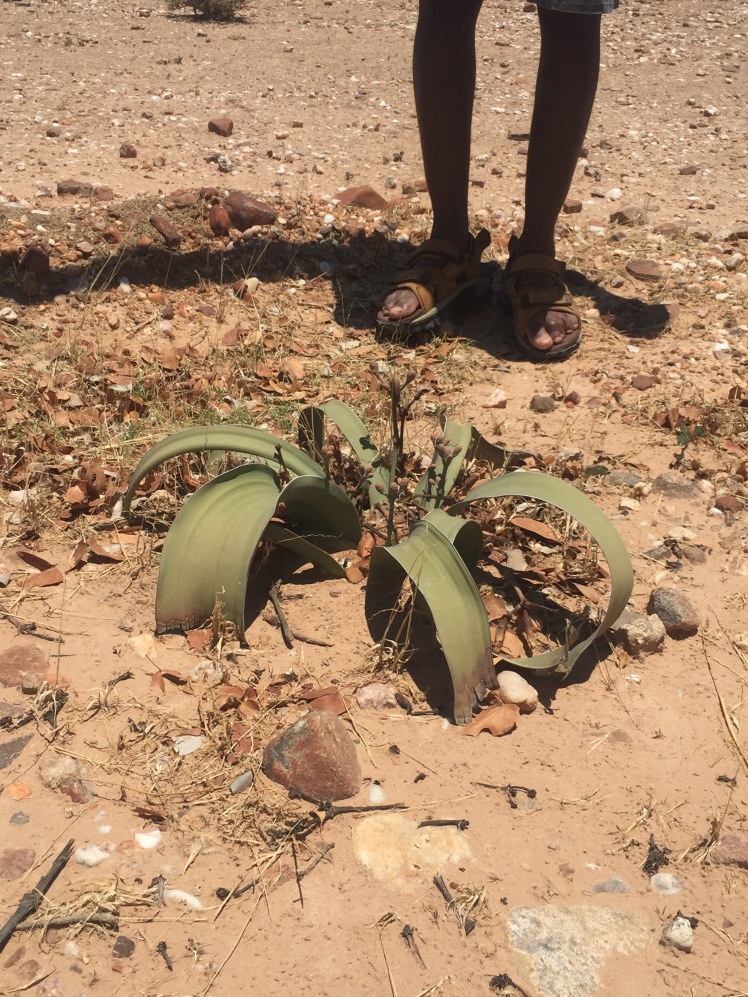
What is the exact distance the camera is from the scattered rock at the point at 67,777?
161cm

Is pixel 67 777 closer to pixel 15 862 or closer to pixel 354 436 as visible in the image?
pixel 15 862

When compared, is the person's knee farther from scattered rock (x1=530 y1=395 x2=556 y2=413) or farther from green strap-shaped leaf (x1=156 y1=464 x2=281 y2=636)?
green strap-shaped leaf (x1=156 y1=464 x2=281 y2=636)

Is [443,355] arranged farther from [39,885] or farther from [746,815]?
[39,885]

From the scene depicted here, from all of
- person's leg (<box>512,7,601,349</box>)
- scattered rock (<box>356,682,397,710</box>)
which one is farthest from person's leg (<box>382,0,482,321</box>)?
scattered rock (<box>356,682,397,710</box>)

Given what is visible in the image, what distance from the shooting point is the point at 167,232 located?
341 centimetres

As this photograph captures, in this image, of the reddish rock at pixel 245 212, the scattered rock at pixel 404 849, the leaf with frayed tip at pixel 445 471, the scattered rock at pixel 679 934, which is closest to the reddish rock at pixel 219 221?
the reddish rock at pixel 245 212

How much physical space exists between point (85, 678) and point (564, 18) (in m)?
2.18

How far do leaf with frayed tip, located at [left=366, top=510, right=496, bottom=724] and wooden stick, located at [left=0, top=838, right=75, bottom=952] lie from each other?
2.28 ft

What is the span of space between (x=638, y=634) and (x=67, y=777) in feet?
3.63

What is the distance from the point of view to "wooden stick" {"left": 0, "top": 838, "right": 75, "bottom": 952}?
1.38 m

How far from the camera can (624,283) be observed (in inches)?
137

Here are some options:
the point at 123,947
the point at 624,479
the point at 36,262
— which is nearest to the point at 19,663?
the point at 123,947

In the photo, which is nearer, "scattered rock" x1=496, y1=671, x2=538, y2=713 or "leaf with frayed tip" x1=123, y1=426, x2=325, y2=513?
"scattered rock" x1=496, y1=671, x2=538, y2=713

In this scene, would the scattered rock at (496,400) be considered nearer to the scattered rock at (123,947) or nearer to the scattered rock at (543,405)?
the scattered rock at (543,405)
